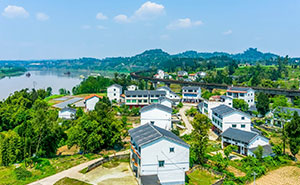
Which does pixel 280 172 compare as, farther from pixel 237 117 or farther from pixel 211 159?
pixel 237 117

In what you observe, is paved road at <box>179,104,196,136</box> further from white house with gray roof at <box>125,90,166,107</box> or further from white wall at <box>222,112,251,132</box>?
white house with gray roof at <box>125,90,166,107</box>

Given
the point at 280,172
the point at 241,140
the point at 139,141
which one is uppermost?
the point at 139,141

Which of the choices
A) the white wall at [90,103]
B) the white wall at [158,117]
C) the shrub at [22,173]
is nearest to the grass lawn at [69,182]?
the shrub at [22,173]

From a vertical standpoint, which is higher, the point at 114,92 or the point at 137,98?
the point at 114,92

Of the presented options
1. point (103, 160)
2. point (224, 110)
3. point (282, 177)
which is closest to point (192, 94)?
point (224, 110)

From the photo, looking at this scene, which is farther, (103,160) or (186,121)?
(186,121)

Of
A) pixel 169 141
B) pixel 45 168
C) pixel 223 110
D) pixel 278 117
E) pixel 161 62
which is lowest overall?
pixel 45 168

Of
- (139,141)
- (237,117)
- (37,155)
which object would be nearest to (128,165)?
(139,141)

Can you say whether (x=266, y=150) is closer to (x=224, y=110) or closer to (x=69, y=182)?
(x=224, y=110)
